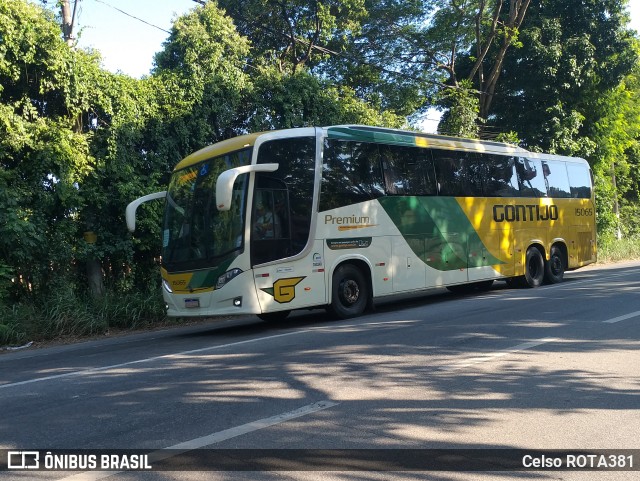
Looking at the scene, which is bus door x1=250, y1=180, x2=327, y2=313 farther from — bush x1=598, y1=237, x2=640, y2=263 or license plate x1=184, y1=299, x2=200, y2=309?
bush x1=598, y1=237, x2=640, y2=263

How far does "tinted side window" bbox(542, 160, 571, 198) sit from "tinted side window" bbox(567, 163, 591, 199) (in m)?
0.33

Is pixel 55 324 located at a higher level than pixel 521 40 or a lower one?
lower

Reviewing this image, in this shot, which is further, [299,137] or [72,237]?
[72,237]

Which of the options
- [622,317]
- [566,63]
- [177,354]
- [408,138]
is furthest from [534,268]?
[566,63]

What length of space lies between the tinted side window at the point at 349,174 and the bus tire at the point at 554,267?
700 centimetres

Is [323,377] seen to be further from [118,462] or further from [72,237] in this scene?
[72,237]

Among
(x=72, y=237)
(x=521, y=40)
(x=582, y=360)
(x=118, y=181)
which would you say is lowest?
(x=582, y=360)

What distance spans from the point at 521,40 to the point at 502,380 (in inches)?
942

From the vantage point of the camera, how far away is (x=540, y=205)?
1700 cm

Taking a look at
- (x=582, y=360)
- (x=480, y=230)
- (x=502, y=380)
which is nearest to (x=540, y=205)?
(x=480, y=230)

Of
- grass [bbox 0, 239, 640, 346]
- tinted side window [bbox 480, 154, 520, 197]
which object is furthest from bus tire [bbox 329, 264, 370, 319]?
tinted side window [bbox 480, 154, 520, 197]

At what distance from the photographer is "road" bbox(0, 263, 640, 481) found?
4.86m

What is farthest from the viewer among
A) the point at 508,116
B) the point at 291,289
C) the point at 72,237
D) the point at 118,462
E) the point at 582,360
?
the point at 508,116

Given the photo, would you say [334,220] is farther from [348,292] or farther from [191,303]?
[191,303]
